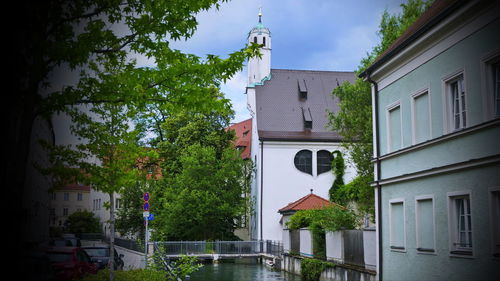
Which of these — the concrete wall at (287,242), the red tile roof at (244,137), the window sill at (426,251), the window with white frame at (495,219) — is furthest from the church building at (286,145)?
the window with white frame at (495,219)

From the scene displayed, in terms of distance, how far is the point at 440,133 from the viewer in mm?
13141

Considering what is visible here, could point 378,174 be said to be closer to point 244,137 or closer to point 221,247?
point 221,247

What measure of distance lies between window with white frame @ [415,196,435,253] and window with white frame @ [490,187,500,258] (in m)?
2.73

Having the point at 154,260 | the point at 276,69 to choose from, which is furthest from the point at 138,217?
the point at 154,260

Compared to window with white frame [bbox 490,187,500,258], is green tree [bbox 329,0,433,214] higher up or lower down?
higher up

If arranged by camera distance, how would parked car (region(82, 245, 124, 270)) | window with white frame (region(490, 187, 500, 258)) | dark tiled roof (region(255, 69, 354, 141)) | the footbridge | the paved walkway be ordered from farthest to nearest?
dark tiled roof (region(255, 69, 354, 141))
the footbridge
the paved walkway
parked car (region(82, 245, 124, 270))
window with white frame (region(490, 187, 500, 258))

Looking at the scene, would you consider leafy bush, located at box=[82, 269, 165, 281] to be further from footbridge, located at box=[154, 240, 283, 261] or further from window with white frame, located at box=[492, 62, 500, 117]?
footbridge, located at box=[154, 240, 283, 261]

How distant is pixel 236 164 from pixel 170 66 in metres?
32.5

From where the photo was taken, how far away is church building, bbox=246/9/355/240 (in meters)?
43.8

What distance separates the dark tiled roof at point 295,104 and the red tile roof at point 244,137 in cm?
430

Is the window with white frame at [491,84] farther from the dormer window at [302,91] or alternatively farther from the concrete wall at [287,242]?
the dormer window at [302,91]

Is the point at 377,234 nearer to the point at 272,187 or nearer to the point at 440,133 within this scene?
the point at 440,133

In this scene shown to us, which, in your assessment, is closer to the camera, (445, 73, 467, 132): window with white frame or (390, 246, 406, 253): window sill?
(445, 73, 467, 132): window with white frame

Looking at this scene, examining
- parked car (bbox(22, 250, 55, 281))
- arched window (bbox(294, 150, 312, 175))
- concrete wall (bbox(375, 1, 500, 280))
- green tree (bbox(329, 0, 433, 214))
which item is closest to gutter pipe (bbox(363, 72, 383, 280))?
concrete wall (bbox(375, 1, 500, 280))
